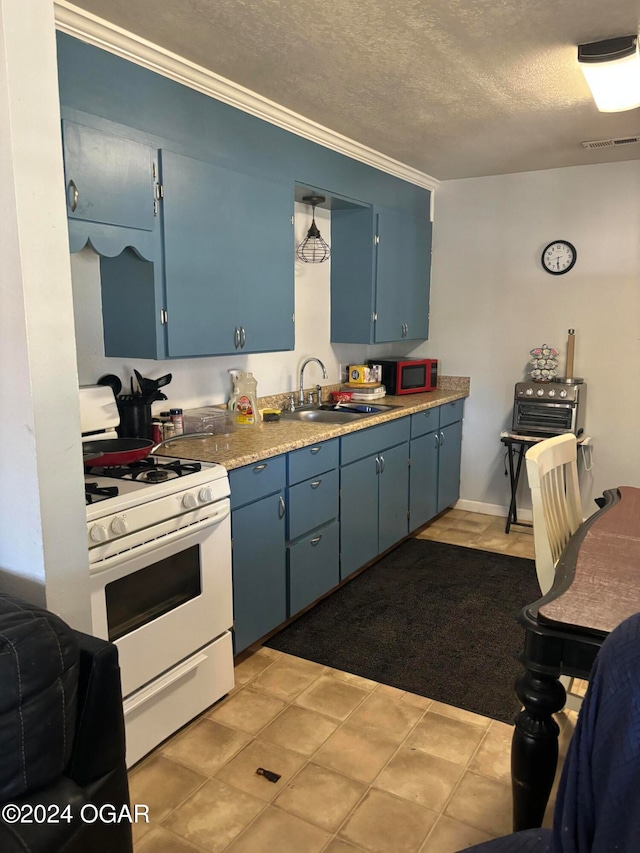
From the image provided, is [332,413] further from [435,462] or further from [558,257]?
[558,257]

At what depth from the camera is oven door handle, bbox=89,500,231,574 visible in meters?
1.86

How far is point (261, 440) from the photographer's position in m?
2.87

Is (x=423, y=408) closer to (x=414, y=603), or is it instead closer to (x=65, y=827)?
(x=414, y=603)

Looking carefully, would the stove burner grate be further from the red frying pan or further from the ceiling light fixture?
the ceiling light fixture

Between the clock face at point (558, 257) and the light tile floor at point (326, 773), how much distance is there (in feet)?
10.1

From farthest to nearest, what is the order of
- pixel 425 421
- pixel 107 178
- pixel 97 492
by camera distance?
pixel 425 421 < pixel 107 178 < pixel 97 492

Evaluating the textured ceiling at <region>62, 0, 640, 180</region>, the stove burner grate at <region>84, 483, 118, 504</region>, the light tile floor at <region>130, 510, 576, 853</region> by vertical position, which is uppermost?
the textured ceiling at <region>62, 0, 640, 180</region>

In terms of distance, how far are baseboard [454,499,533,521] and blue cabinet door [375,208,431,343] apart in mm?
1329

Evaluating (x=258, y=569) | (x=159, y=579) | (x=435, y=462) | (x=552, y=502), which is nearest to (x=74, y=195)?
(x=159, y=579)

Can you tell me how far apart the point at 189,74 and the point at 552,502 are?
217 centimetres

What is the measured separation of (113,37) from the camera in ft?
7.40

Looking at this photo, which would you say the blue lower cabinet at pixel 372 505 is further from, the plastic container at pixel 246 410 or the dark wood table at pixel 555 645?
the dark wood table at pixel 555 645

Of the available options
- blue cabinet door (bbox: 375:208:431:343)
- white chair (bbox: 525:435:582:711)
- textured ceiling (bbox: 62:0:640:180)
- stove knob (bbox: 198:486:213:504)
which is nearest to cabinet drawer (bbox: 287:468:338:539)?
stove knob (bbox: 198:486:213:504)

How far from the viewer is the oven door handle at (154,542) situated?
1.86m
